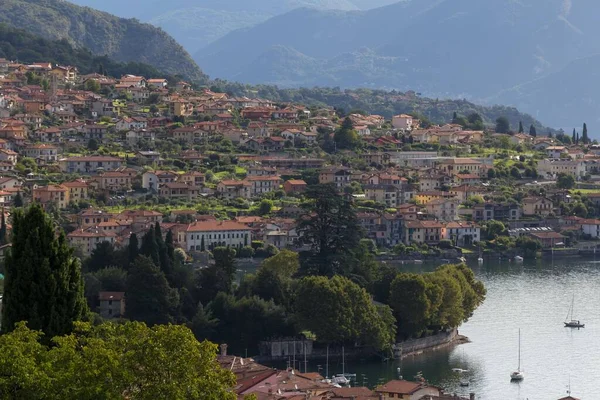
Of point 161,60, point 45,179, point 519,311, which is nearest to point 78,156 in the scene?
point 45,179

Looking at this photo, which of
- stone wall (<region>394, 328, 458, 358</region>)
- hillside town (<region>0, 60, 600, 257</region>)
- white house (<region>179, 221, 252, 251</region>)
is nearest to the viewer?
stone wall (<region>394, 328, 458, 358</region>)

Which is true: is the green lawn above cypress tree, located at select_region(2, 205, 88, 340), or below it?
below

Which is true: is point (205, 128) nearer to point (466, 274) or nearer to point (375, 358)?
point (466, 274)

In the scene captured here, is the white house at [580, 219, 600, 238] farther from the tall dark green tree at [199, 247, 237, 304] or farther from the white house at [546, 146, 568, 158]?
the tall dark green tree at [199, 247, 237, 304]

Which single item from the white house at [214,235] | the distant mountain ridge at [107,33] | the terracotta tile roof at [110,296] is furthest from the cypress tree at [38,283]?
the distant mountain ridge at [107,33]

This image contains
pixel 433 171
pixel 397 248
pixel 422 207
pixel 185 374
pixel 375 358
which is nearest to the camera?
pixel 185 374

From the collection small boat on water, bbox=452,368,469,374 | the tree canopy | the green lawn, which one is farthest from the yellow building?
small boat on water, bbox=452,368,469,374
